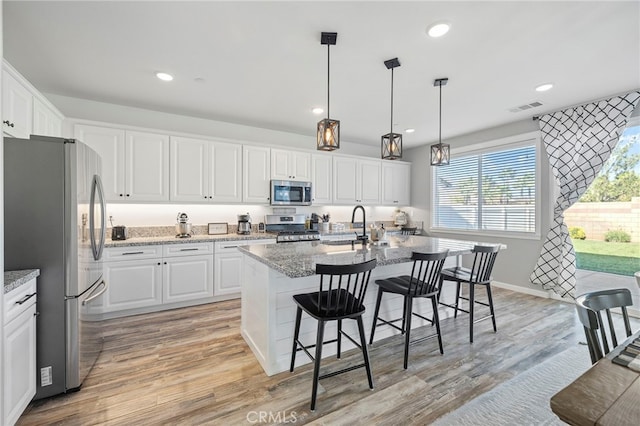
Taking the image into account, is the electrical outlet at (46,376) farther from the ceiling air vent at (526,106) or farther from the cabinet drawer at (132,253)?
the ceiling air vent at (526,106)

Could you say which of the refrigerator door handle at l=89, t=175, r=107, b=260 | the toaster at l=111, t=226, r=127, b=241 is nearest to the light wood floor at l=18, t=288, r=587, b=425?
the refrigerator door handle at l=89, t=175, r=107, b=260

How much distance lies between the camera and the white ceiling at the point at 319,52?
201 centimetres

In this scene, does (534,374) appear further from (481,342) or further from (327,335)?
(327,335)

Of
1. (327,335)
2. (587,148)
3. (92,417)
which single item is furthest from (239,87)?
(587,148)

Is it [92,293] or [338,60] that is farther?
[338,60]

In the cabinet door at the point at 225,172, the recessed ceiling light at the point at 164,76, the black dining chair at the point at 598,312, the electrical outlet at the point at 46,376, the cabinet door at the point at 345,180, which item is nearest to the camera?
the black dining chair at the point at 598,312

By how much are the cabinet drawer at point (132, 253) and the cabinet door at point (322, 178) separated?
2.64 meters

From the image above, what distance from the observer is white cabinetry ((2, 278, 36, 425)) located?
1.52 meters

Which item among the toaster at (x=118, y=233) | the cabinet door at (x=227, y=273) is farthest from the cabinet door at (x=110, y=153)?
the cabinet door at (x=227, y=273)

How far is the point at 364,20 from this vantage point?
2102mm

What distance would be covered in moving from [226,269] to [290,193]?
163 centimetres

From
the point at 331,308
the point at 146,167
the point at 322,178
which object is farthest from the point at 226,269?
the point at 331,308

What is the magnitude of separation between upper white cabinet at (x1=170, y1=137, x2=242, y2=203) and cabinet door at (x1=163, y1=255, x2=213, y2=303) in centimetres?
88

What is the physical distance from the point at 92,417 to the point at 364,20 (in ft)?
10.8
